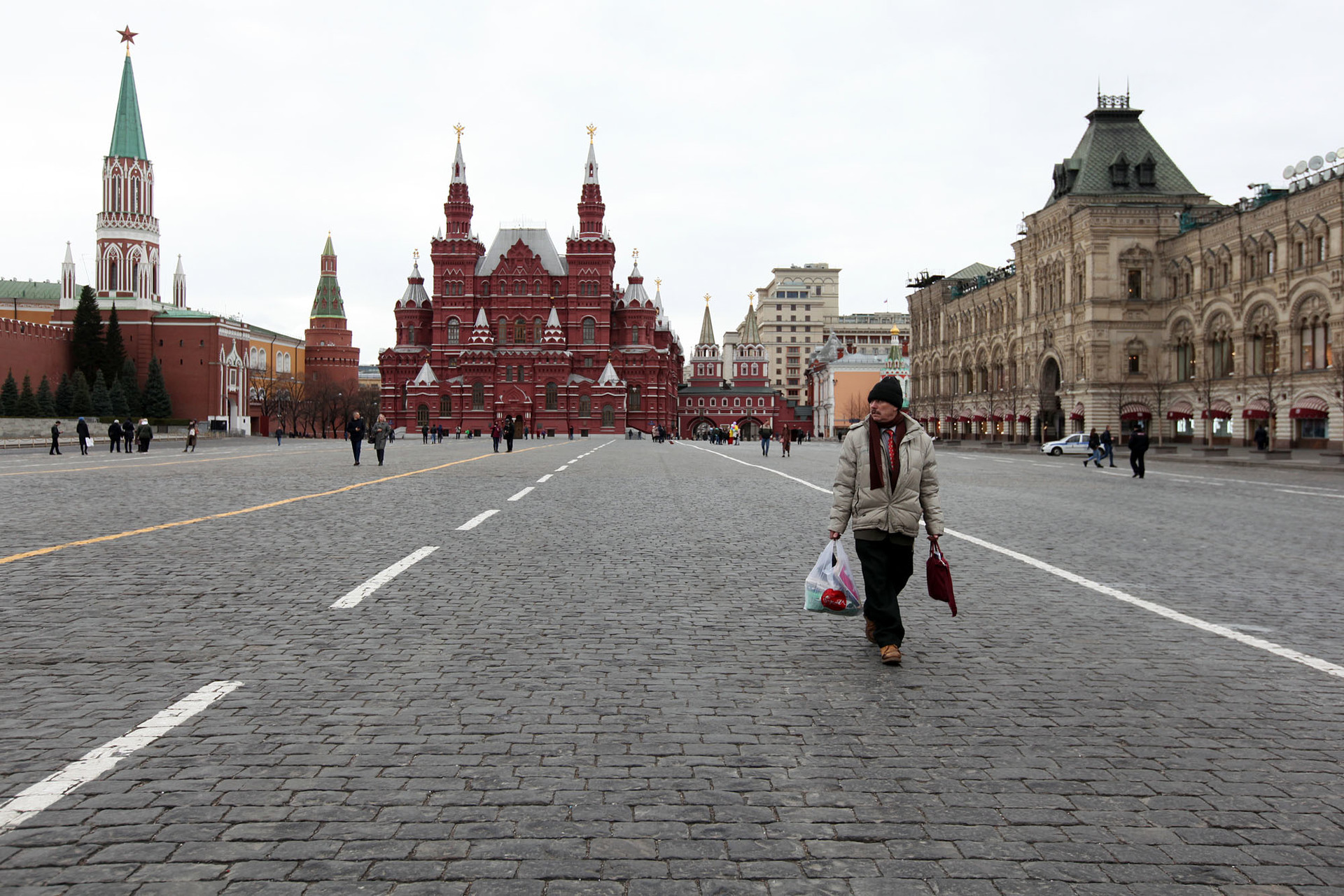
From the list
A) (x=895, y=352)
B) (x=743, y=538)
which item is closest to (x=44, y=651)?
(x=743, y=538)

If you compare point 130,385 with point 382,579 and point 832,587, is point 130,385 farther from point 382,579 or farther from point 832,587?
point 832,587

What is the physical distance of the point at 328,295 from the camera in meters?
156

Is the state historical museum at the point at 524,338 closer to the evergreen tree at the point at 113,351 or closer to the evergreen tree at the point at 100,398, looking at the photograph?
the evergreen tree at the point at 113,351

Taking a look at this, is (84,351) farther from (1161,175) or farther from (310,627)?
(310,627)

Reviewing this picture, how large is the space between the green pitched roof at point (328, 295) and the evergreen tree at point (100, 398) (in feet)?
254

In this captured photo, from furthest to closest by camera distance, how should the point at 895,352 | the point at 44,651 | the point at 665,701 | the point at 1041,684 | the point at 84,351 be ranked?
the point at 895,352 < the point at 84,351 < the point at 44,651 < the point at 1041,684 < the point at 665,701

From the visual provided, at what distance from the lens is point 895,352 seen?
12675cm

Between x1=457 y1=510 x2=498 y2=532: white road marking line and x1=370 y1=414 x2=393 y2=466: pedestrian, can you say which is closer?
x1=457 y1=510 x2=498 y2=532: white road marking line

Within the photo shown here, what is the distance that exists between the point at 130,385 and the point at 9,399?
1638 cm

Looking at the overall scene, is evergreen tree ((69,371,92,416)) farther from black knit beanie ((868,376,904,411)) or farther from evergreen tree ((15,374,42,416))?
black knit beanie ((868,376,904,411))

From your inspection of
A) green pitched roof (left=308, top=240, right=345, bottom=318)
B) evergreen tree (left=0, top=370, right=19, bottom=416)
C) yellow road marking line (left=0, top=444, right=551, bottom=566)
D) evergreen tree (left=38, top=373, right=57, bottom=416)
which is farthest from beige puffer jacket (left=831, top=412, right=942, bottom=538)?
green pitched roof (left=308, top=240, right=345, bottom=318)

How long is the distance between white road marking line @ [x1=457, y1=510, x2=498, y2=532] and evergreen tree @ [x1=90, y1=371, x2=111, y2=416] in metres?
77.6

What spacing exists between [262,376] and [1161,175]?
107 m

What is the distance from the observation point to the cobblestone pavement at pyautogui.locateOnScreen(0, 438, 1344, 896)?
3.02 metres
